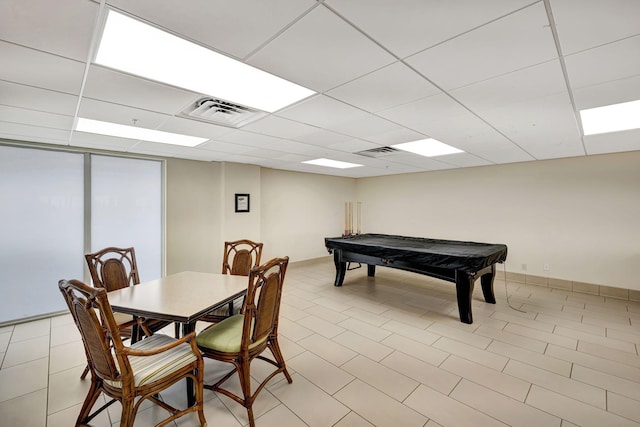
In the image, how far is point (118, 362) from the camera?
145cm

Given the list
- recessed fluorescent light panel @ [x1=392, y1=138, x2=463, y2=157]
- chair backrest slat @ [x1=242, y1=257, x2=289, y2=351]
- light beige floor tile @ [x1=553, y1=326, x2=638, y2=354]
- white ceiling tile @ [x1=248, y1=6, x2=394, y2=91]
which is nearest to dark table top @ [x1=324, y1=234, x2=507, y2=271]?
light beige floor tile @ [x1=553, y1=326, x2=638, y2=354]

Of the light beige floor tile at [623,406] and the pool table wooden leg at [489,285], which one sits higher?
the pool table wooden leg at [489,285]

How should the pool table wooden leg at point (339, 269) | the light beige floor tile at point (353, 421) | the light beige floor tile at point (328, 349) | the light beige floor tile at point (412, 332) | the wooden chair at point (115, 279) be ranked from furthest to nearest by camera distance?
the pool table wooden leg at point (339, 269) → the light beige floor tile at point (412, 332) → the light beige floor tile at point (328, 349) → the wooden chair at point (115, 279) → the light beige floor tile at point (353, 421)

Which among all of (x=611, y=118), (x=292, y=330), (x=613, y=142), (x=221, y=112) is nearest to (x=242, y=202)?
(x=292, y=330)

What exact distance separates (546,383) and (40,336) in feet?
16.7

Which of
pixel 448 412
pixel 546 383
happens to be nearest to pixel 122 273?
pixel 448 412

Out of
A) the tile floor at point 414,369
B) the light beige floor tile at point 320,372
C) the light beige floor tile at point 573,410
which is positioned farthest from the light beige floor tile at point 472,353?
the light beige floor tile at point 320,372

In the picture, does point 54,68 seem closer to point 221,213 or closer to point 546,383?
point 221,213

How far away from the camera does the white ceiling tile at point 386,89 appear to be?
173 cm

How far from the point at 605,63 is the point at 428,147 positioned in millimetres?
2228

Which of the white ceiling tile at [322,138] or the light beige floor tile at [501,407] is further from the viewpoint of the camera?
the white ceiling tile at [322,138]

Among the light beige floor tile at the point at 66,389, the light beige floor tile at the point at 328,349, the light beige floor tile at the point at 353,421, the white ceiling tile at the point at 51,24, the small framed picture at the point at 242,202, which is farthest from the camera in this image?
the small framed picture at the point at 242,202

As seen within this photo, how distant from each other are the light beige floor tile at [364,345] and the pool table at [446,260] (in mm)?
1274

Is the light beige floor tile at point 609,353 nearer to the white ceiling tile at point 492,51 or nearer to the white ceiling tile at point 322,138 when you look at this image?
the white ceiling tile at point 492,51
